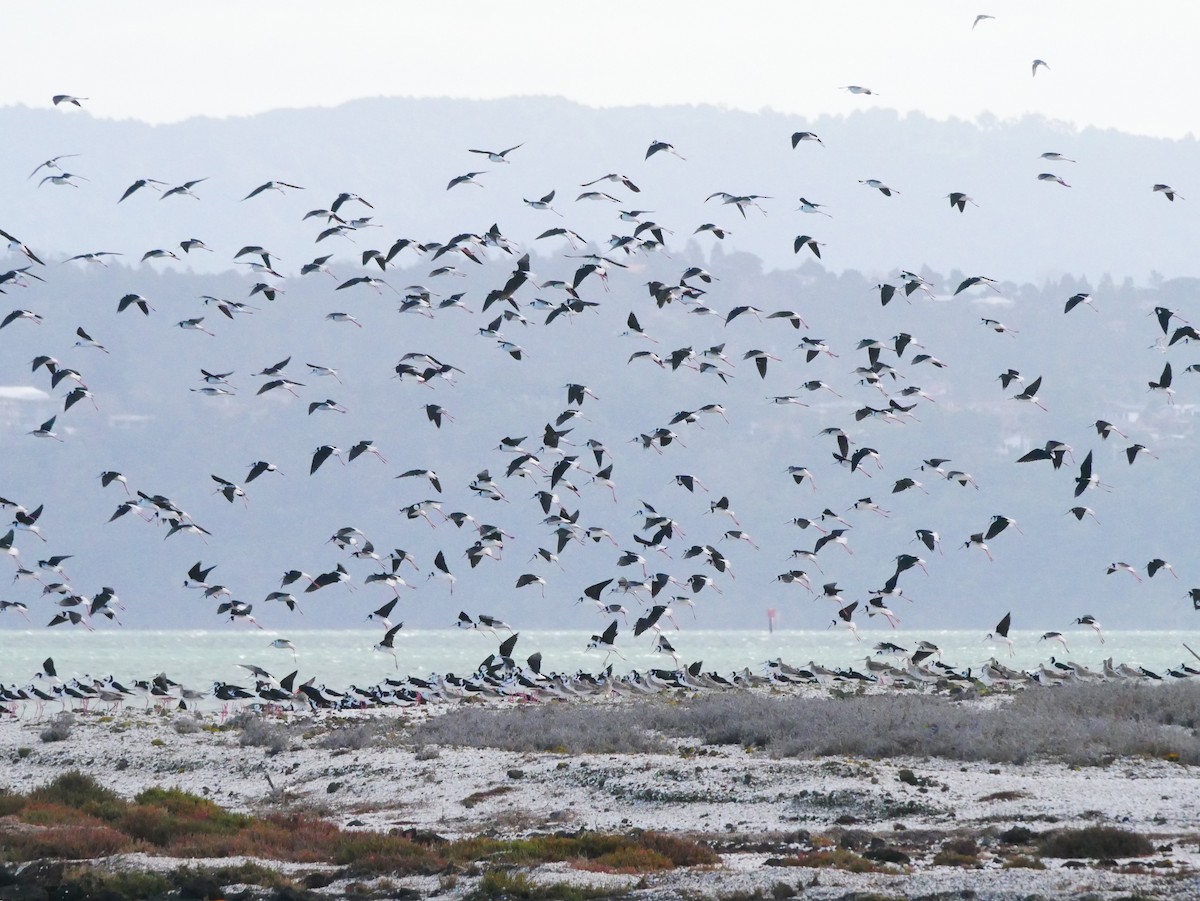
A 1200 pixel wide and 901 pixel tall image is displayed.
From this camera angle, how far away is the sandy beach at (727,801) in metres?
20.9

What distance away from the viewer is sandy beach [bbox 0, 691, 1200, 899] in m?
20.9

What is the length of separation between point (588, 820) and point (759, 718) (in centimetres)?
764

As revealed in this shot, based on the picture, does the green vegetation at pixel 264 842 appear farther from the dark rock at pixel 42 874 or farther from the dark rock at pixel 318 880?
the dark rock at pixel 42 874

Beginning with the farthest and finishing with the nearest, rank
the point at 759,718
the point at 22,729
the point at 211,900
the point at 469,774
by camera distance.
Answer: the point at 22,729
the point at 759,718
the point at 469,774
the point at 211,900

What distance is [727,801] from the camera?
2748 cm

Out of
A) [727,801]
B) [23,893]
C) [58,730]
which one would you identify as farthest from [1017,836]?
[58,730]

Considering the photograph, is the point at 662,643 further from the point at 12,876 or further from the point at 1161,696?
the point at 12,876

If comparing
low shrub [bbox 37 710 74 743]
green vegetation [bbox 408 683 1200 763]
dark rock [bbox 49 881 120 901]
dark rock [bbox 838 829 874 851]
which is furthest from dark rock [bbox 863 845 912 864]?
low shrub [bbox 37 710 74 743]

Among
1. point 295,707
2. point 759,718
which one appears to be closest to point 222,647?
point 295,707

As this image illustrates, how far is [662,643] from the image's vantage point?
4328cm

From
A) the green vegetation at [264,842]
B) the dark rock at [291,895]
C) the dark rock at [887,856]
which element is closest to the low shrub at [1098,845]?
the dark rock at [887,856]

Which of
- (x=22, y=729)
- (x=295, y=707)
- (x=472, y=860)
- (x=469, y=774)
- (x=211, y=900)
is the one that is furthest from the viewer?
(x=295, y=707)

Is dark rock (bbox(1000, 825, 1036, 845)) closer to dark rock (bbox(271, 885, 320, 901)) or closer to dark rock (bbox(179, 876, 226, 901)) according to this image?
dark rock (bbox(271, 885, 320, 901))

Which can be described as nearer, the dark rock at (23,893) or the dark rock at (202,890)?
the dark rock at (23,893)
